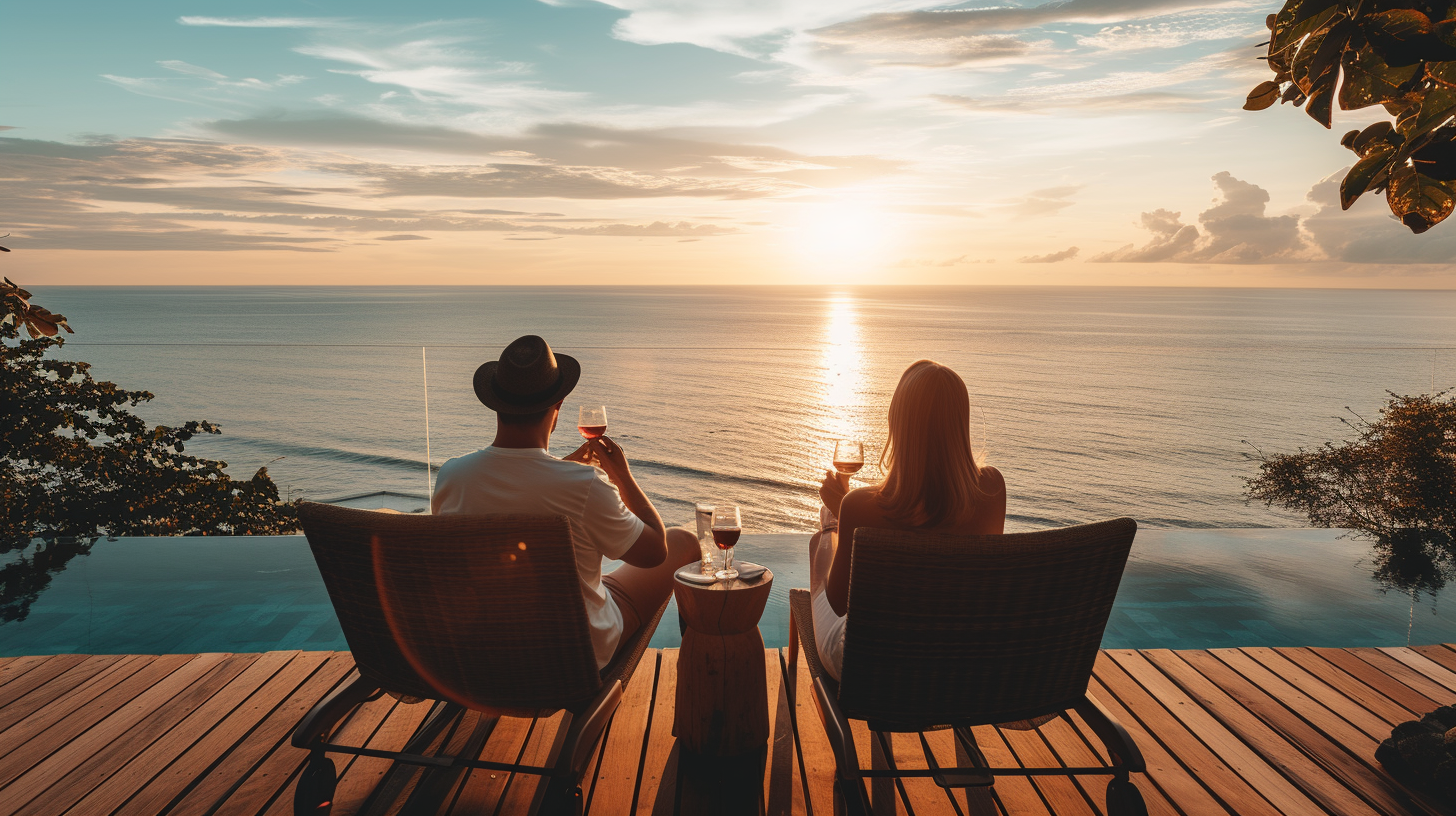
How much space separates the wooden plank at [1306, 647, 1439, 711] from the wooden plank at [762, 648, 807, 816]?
6.91ft

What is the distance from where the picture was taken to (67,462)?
16.3ft

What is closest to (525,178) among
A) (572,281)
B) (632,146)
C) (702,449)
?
(632,146)

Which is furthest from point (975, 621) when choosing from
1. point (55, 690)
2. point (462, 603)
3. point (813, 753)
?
point (55, 690)

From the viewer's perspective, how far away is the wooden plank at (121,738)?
194cm

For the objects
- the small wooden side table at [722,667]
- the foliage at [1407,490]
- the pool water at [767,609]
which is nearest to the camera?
the small wooden side table at [722,667]

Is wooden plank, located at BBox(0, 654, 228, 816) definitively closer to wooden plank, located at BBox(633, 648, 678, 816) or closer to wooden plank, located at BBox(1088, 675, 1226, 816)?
wooden plank, located at BBox(633, 648, 678, 816)

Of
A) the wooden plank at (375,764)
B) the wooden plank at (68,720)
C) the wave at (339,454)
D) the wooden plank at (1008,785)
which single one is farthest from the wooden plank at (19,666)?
the wave at (339,454)

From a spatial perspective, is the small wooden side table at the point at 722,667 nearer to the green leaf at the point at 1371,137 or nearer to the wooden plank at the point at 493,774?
the wooden plank at the point at 493,774

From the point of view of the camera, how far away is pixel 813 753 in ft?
7.11

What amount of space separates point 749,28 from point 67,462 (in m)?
6.23

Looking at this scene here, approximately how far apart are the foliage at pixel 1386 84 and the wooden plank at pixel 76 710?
3.36m

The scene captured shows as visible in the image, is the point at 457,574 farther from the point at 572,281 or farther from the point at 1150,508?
the point at 572,281

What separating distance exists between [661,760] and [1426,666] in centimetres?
293

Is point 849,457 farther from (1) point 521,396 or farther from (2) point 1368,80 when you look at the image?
(2) point 1368,80
